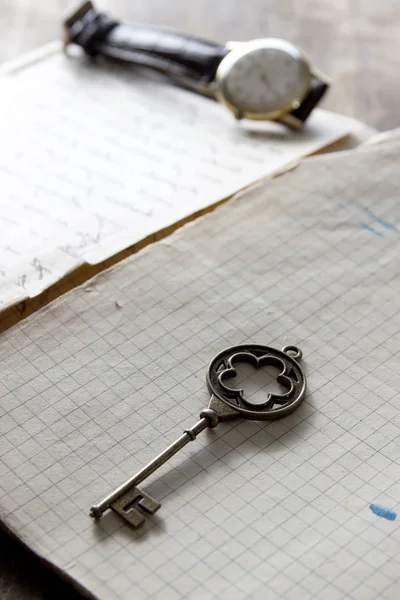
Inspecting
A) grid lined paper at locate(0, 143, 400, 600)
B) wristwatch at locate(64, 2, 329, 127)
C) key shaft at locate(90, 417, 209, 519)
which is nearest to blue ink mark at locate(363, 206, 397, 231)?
grid lined paper at locate(0, 143, 400, 600)

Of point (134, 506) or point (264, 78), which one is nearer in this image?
point (134, 506)

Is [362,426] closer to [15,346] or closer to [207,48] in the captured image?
[15,346]

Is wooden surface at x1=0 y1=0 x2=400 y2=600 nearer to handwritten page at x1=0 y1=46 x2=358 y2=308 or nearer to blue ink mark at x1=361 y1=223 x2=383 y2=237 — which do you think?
handwritten page at x1=0 y1=46 x2=358 y2=308

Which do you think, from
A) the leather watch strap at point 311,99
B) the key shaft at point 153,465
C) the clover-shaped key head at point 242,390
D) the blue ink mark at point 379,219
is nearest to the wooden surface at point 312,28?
the leather watch strap at point 311,99

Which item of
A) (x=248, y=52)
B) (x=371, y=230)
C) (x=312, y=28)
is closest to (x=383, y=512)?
(x=371, y=230)

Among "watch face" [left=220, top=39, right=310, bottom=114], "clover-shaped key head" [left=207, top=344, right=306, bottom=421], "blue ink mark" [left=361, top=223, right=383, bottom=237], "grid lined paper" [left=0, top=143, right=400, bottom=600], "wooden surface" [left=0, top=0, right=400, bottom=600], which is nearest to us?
"grid lined paper" [left=0, top=143, right=400, bottom=600]

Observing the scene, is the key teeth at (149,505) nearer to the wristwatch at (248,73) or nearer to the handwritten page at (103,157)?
the handwritten page at (103,157)

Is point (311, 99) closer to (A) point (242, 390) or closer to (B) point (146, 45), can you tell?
(B) point (146, 45)
